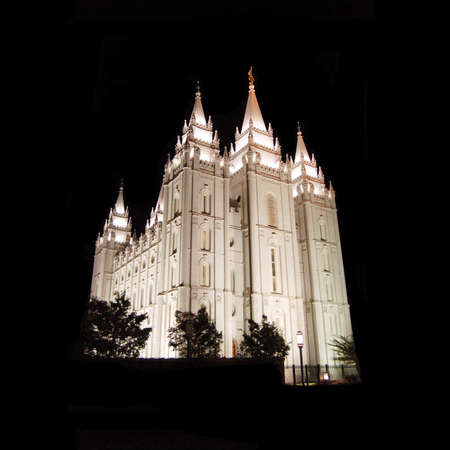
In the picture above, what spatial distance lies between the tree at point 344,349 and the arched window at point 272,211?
12056 millimetres

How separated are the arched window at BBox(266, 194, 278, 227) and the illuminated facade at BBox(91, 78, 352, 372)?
11 cm

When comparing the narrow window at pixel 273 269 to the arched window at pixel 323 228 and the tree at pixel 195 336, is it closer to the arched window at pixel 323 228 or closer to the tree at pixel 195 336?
the tree at pixel 195 336

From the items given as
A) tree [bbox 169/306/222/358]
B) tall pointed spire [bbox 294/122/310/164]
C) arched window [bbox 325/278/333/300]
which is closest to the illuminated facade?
arched window [bbox 325/278/333/300]

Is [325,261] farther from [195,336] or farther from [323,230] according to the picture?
[195,336]

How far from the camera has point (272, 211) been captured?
3691 cm

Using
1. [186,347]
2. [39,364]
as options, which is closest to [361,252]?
[39,364]

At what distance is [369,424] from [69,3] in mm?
3763

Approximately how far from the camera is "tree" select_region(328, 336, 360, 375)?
31372mm

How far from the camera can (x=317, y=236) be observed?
4056 cm

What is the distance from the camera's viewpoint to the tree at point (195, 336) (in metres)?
26.1

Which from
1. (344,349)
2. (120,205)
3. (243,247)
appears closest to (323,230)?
(243,247)

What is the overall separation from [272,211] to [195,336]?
15.5 meters

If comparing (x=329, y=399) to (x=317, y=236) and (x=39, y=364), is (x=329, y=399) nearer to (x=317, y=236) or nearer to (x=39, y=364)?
(x=39, y=364)

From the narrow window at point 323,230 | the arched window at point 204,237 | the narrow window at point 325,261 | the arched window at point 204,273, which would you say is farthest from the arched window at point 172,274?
the narrow window at point 323,230
